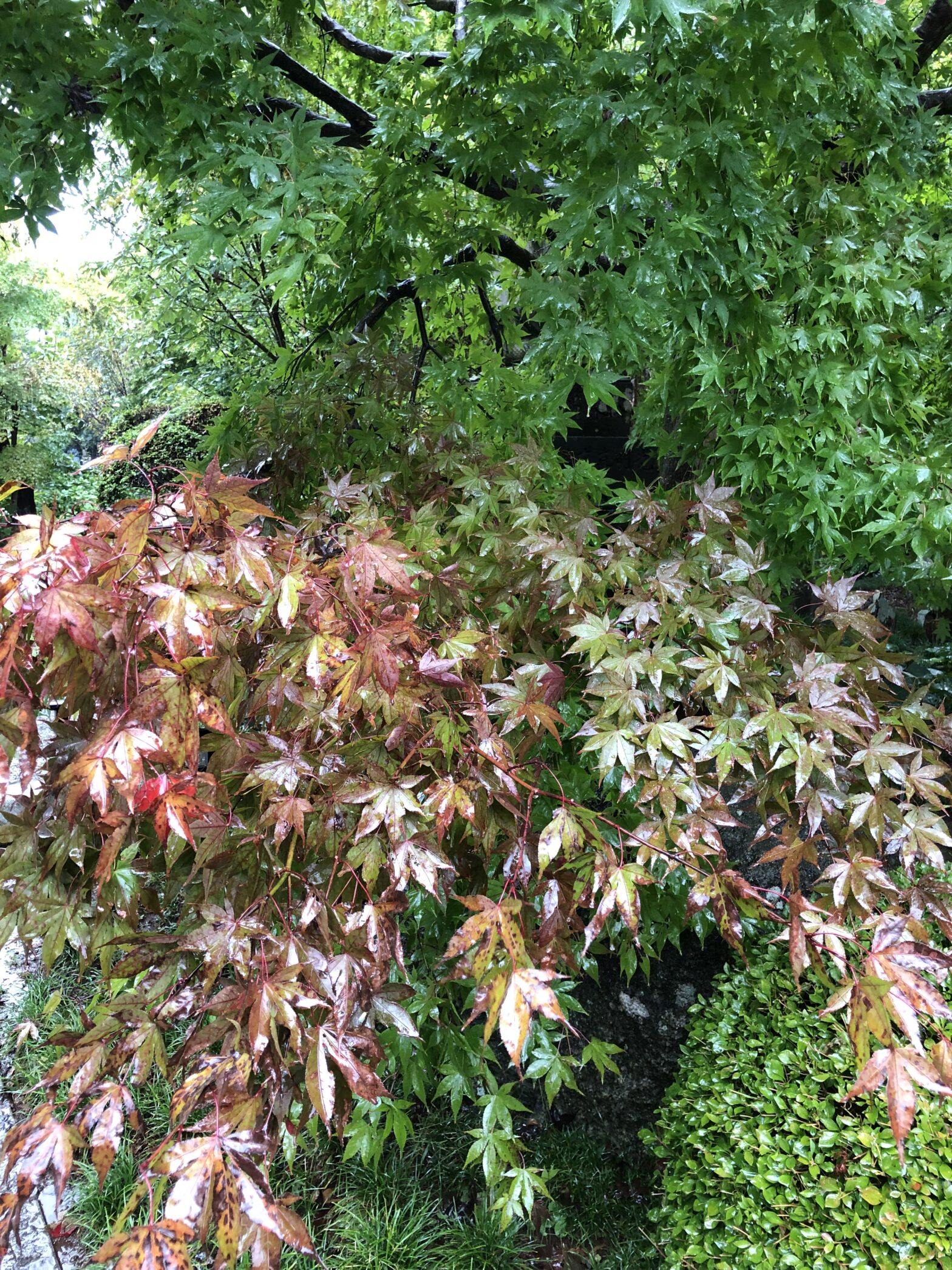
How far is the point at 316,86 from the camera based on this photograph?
2.71m

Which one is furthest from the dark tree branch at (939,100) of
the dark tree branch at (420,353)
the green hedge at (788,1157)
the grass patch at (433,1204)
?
the grass patch at (433,1204)

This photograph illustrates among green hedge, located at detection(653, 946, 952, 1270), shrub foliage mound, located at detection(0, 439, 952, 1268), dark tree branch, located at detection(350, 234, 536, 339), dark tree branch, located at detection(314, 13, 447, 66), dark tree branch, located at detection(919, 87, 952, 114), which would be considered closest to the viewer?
shrub foliage mound, located at detection(0, 439, 952, 1268)

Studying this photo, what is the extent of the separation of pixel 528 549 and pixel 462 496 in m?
0.51

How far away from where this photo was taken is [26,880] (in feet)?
3.77

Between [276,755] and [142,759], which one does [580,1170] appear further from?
[142,759]

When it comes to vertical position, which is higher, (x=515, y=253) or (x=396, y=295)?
(x=515, y=253)

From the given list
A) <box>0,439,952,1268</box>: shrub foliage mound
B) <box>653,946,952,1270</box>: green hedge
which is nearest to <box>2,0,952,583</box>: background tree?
<box>0,439,952,1268</box>: shrub foliage mound

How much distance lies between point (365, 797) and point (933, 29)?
3296 millimetres

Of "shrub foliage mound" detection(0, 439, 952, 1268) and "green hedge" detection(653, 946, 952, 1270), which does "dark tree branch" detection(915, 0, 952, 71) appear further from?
"green hedge" detection(653, 946, 952, 1270)

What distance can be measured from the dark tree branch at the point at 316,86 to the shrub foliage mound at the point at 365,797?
159 centimetres

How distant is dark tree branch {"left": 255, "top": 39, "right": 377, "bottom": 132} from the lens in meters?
2.44

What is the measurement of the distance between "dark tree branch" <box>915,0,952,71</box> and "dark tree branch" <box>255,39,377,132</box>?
1.89 m

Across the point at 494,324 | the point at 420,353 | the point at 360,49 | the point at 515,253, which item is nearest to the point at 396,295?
the point at 420,353

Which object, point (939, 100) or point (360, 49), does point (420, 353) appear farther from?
point (939, 100)
